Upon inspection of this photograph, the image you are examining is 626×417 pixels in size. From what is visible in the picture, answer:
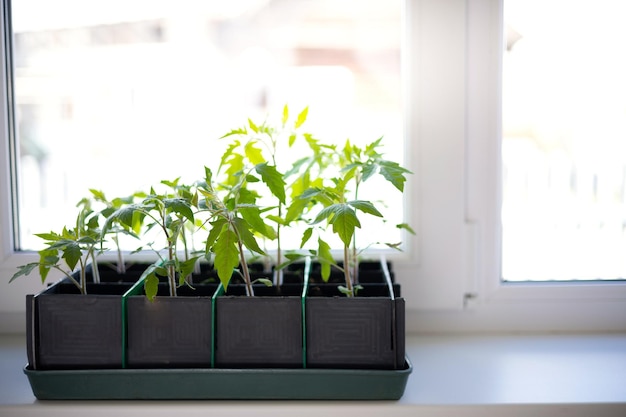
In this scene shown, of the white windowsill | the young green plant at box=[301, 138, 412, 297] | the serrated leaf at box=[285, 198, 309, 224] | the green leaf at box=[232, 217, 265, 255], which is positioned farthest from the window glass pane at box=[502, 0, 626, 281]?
the green leaf at box=[232, 217, 265, 255]

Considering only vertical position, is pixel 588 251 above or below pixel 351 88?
below

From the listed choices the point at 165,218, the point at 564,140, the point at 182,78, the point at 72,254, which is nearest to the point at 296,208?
the point at 165,218

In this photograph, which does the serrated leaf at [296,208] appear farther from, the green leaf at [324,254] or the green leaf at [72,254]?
the green leaf at [72,254]

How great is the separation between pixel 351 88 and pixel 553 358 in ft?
2.07

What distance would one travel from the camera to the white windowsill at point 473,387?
1089 mm

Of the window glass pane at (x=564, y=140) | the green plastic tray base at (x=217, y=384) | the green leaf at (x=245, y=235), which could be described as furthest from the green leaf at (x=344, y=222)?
the window glass pane at (x=564, y=140)

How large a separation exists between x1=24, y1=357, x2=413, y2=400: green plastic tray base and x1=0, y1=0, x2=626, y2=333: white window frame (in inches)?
14.3

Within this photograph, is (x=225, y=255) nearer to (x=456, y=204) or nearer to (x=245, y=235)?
(x=245, y=235)

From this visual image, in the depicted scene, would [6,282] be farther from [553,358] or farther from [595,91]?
[595,91]

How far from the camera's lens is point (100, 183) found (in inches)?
58.4

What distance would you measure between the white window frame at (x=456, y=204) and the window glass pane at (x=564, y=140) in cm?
6

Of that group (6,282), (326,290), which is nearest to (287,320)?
(326,290)

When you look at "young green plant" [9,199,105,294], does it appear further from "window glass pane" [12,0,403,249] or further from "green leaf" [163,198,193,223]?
"window glass pane" [12,0,403,249]

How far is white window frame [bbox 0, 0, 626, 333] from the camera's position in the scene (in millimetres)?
1368
